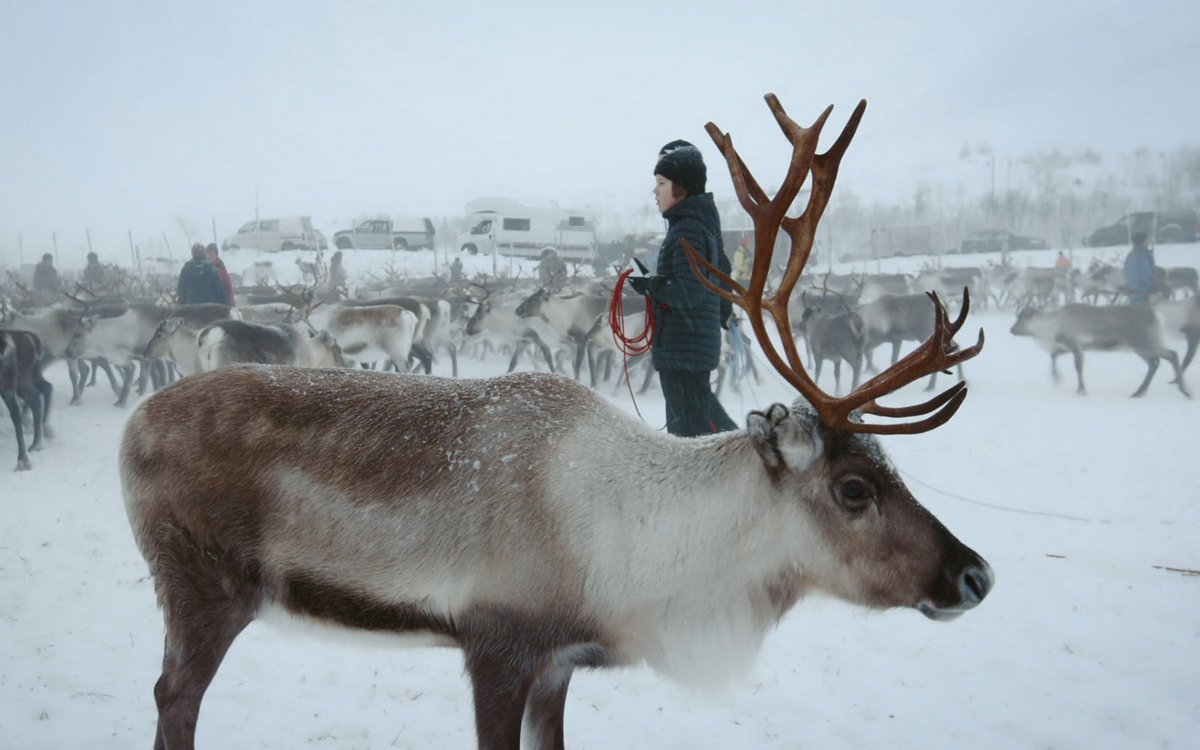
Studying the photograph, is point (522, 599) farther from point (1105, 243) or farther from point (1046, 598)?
point (1105, 243)

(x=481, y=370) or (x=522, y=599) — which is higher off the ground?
(x=522, y=599)

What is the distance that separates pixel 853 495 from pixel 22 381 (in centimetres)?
797

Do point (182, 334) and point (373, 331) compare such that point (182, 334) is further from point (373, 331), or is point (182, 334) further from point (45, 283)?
point (45, 283)

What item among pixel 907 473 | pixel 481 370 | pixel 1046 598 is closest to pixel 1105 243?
pixel 481 370

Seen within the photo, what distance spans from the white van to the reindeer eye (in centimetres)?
2408

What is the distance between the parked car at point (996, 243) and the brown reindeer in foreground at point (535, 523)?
29749 millimetres

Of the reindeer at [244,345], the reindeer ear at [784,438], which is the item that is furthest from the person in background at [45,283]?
the reindeer ear at [784,438]

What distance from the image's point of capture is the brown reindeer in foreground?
72.8 inches

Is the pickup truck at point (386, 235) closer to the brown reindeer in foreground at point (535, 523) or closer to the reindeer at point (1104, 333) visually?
the reindeer at point (1104, 333)

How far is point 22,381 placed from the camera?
7.15 meters

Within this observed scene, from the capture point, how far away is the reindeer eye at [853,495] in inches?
73.5

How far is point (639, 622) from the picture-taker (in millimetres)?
1899

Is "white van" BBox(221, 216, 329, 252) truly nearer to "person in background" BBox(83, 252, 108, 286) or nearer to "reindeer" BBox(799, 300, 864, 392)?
"person in background" BBox(83, 252, 108, 286)

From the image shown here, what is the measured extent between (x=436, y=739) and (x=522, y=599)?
1035 millimetres
